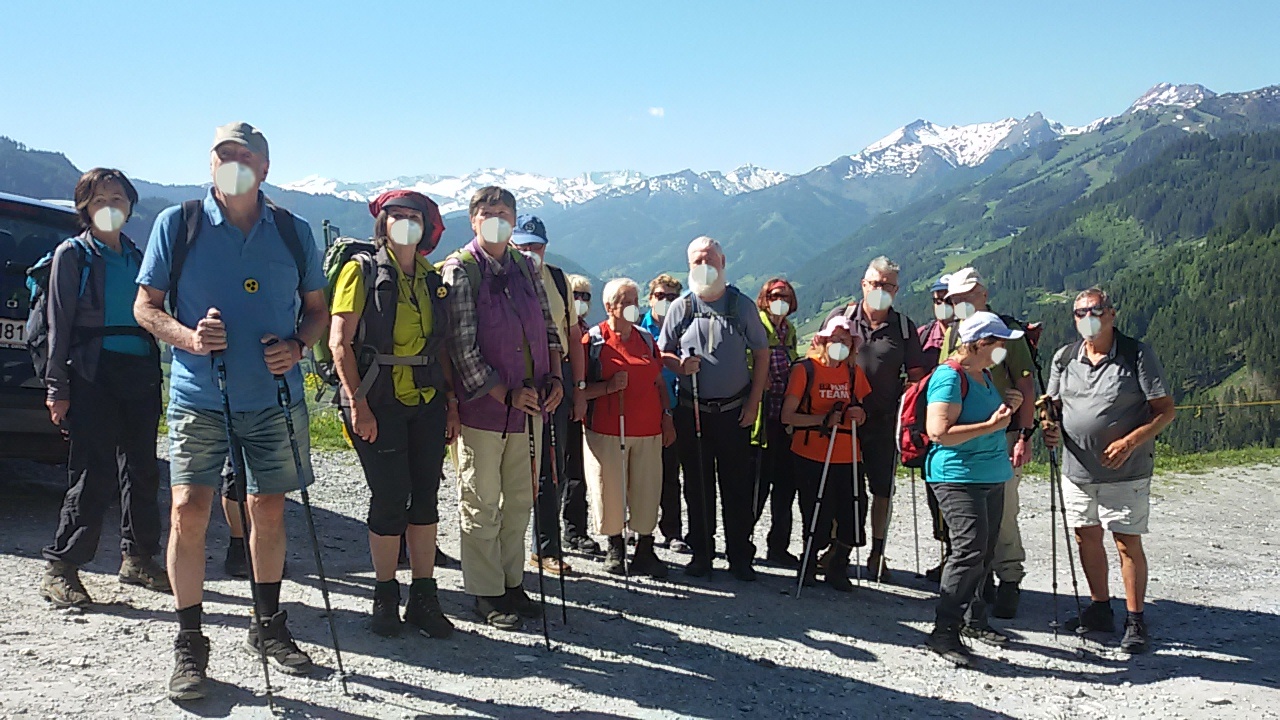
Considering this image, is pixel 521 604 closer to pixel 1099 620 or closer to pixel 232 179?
pixel 232 179

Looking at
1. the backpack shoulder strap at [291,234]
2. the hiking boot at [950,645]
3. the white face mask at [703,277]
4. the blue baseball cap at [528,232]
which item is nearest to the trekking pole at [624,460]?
the white face mask at [703,277]

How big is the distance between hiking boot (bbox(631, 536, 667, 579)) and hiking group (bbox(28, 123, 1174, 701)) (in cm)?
3

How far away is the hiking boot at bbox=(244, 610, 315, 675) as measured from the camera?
466 cm

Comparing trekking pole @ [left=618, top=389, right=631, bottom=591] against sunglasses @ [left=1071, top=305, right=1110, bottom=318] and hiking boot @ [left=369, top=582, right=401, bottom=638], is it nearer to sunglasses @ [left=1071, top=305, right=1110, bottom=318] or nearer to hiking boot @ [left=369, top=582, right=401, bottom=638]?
hiking boot @ [left=369, top=582, right=401, bottom=638]

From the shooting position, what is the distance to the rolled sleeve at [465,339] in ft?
18.4

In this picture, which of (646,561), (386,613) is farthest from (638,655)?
(646,561)

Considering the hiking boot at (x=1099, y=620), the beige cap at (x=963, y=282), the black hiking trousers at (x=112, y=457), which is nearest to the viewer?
the black hiking trousers at (x=112, y=457)

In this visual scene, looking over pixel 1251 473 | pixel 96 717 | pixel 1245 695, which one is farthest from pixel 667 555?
pixel 1251 473

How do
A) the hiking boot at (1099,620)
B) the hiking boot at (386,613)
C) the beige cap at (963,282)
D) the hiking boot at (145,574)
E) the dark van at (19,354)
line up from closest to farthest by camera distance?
the hiking boot at (386,613) < the hiking boot at (145,574) < the hiking boot at (1099,620) < the dark van at (19,354) < the beige cap at (963,282)

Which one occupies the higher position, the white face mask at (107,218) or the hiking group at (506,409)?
the white face mask at (107,218)

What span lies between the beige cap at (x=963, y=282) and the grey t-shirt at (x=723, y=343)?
5.00ft

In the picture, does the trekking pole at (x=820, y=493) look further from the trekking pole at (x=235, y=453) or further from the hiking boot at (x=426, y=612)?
the trekking pole at (x=235, y=453)

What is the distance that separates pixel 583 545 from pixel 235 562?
114 inches

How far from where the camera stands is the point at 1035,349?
704 cm
